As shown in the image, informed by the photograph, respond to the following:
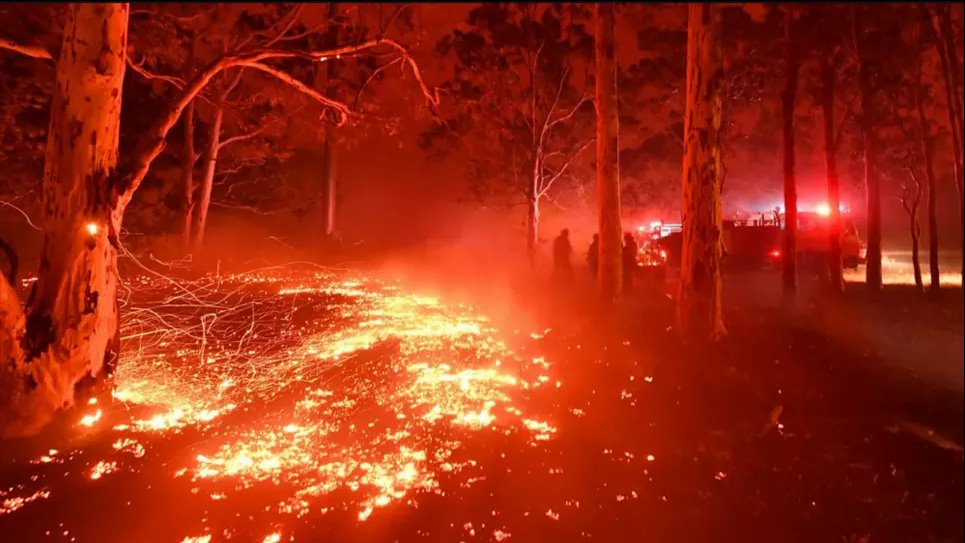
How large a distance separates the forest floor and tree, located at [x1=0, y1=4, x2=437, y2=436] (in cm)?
52

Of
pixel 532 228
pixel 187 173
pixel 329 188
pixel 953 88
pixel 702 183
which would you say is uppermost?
pixel 329 188

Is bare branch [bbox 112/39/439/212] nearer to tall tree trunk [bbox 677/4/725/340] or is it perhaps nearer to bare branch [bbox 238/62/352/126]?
bare branch [bbox 238/62/352/126]

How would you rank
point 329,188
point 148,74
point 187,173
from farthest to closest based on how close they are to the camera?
point 329,188, point 187,173, point 148,74

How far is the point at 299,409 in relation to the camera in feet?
23.9

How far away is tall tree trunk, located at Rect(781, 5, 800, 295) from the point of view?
15320 mm

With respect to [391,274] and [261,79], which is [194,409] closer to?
[261,79]

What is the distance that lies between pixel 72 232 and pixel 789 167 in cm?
1574

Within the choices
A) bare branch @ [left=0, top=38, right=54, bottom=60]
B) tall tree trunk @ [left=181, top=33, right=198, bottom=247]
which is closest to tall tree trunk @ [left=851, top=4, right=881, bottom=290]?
bare branch @ [left=0, top=38, right=54, bottom=60]

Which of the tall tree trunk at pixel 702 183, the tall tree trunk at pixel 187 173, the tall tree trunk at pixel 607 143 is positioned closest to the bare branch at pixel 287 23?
the tall tree trunk at pixel 702 183

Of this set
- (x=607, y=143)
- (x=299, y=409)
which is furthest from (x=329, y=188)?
(x=299, y=409)

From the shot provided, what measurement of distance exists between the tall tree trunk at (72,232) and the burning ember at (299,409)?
631 mm

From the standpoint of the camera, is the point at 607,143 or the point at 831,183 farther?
the point at 831,183

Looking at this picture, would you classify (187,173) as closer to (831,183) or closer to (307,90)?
(307,90)

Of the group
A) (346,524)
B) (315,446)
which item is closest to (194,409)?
(315,446)
